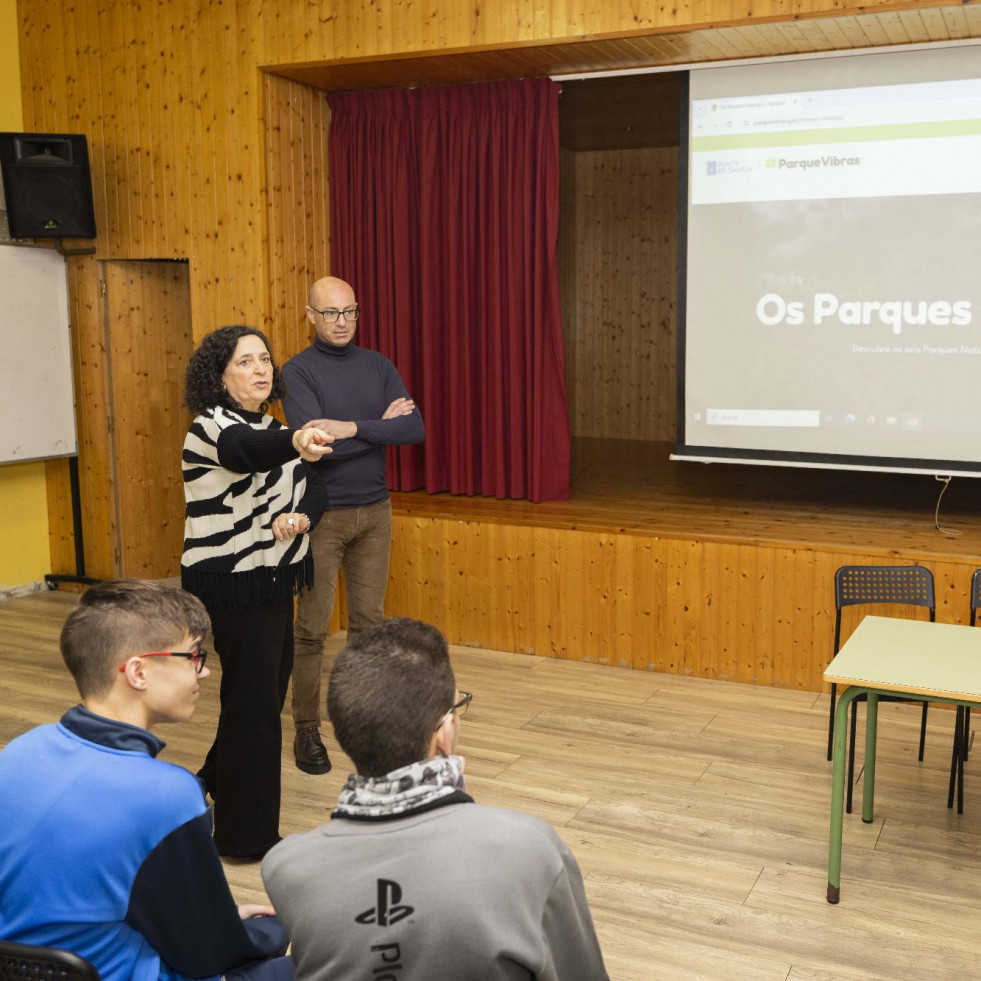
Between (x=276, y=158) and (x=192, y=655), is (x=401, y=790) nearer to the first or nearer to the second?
(x=192, y=655)

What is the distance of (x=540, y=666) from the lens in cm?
538

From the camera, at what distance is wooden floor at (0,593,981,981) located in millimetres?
2924

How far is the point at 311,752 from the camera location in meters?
4.12

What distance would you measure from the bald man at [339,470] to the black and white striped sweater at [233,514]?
79cm

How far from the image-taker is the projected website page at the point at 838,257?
4969 mm

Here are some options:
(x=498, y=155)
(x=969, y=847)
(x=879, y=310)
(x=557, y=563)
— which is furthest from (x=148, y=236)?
(x=969, y=847)

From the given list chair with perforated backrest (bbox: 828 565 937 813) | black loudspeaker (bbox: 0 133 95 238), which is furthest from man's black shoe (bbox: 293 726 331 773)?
black loudspeaker (bbox: 0 133 95 238)

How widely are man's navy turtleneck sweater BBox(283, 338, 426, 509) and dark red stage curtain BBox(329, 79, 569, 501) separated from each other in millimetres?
1654

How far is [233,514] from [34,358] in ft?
12.6

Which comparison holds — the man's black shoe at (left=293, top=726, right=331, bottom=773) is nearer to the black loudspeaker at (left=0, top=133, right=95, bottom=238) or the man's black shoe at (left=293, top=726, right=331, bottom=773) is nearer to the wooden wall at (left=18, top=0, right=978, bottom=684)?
the wooden wall at (left=18, top=0, right=978, bottom=684)

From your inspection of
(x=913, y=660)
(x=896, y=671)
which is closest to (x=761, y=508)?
(x=913, y=660)

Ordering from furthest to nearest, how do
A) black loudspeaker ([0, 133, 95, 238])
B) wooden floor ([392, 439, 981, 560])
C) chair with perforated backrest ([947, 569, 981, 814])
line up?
black loudspeaker ([0, 133, 95, 238])
wooden floor ([392, 439, 981, 560])
chair with perforated backrest ([947, 569, 981, 814])

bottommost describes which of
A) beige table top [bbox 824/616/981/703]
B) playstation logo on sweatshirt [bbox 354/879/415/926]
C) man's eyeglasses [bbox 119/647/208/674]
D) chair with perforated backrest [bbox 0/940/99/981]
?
beige table top [bbox 824/616/981/703]

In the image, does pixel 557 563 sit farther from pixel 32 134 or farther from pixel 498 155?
pixel 32 134
